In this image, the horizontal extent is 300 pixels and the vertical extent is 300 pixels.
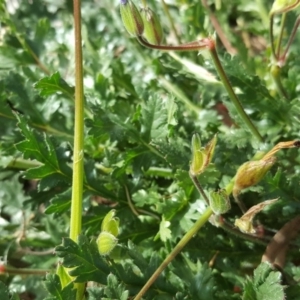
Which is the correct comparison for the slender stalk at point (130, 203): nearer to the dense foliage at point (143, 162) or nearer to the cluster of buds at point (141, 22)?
the dense foliage at point (143, 162)

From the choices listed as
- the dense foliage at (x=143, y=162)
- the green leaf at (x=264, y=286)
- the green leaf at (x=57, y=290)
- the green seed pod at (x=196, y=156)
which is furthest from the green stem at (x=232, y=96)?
the green leaf at (x=57, y=290)

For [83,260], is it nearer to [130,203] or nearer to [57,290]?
[57,290]

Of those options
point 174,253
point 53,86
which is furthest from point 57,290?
point 53,86

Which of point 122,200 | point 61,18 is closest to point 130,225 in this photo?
point 122,200

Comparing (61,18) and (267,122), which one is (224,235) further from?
(61,18)

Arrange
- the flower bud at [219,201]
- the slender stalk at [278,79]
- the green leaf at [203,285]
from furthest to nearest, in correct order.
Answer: the slender stalk at [278,79] < the green leaf at [203,285] < the flower bud at [219,201]

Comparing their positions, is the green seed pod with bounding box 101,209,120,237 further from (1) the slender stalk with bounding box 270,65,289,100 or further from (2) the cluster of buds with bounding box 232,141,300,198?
(1) the slender stalk with bounding box 270,65,289,100
